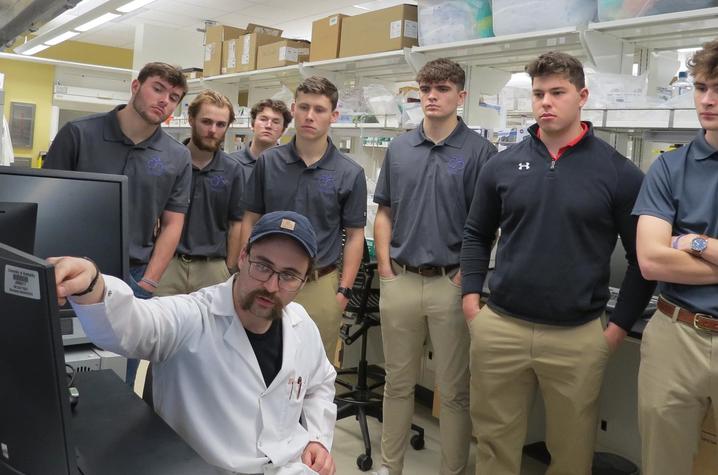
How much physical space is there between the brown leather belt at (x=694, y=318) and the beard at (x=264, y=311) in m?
1.13

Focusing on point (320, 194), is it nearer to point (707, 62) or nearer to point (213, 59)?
point (707, 62)

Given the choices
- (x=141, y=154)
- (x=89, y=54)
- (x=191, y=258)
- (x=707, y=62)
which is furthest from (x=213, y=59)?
(x=89, y=54)

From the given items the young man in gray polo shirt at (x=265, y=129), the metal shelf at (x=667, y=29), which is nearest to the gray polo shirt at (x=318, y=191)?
the young man in gray polo shirt at (x=265, y=129)

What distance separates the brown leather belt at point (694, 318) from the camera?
1.65 metres

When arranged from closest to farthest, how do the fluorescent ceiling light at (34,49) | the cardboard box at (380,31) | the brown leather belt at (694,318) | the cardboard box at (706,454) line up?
the brown leather belt at (694,318) → the cardboard box at (706,454) → the cardboard box at (380,31) → the fluorescent ceiling light at (34,49)

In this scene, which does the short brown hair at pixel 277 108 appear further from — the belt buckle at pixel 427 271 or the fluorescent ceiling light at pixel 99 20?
the fluorescent ceiling light at pixel 99 20

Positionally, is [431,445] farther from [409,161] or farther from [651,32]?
[651,32]

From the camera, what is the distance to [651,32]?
2.48 meters

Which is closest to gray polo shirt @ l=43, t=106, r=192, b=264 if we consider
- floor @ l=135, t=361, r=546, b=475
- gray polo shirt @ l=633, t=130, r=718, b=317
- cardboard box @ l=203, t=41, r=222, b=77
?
floor @ l=135, t=361, r=546, b=475

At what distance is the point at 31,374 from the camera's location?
828 millimetres

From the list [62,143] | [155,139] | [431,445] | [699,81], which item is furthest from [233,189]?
[699,81]

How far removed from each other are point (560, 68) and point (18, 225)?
5.34ft

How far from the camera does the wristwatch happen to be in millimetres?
1655

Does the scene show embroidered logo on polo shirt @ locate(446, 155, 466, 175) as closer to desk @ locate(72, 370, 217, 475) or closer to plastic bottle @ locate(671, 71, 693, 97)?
plastic bottle @ locate(671, 71, 693, 97)
